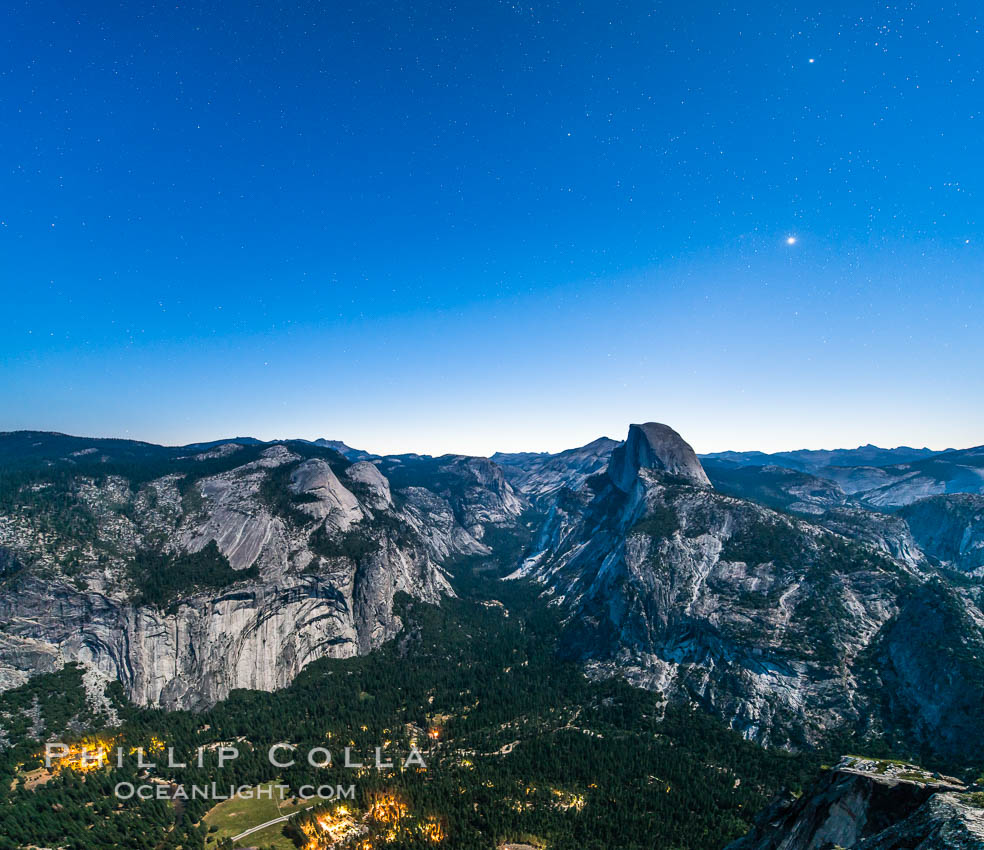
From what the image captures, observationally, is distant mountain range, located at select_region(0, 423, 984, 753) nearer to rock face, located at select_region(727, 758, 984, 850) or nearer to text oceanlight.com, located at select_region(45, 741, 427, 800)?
text oceanlight.com, located at select_region(45, 741, 427, 800)

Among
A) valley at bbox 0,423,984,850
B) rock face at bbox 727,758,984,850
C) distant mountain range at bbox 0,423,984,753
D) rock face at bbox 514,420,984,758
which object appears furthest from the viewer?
distant mountain range at bbox 0,423,984,753

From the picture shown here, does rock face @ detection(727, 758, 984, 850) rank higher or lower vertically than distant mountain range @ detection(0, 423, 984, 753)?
higher

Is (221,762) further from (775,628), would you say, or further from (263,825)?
(775,628)

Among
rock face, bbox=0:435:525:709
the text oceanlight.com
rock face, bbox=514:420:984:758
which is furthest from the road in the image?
rock face, bbox=514:420:984:758

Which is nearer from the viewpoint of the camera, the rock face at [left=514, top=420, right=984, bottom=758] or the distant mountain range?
the rock face at [left=514, top=420, right=984, bottom=758]

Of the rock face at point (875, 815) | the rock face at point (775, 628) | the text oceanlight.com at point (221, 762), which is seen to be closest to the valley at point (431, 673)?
the rock face at point (775, 628)

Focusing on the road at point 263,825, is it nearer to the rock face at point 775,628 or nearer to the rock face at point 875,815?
the rock face at point 875,815

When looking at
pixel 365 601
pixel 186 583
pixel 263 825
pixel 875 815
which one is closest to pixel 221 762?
pixel 263 825
